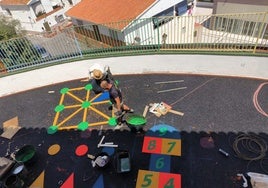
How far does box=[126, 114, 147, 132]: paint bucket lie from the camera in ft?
23.8

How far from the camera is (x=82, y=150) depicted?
23.9 feet

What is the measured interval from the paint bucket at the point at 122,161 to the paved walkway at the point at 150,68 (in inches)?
192

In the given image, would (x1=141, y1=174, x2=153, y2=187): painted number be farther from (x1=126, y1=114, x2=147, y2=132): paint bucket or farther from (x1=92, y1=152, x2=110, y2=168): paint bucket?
(x1=126, y1=114, x2=147, y2=132): paint bucket

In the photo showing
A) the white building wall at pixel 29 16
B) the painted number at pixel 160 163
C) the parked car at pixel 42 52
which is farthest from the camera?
the white building wall at pixel 29 16

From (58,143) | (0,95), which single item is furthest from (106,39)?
(0,95)

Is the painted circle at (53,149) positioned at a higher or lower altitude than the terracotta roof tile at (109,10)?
lower

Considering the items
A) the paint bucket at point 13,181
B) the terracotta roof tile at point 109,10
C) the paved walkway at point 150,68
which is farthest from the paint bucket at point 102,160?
the terracotta roof tile at point 109,10

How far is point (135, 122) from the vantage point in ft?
24.2

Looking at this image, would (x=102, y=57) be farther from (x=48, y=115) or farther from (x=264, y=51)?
(x=264, y=51)

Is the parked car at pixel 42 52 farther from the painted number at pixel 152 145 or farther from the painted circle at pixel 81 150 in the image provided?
the painted number at pixel 152 145

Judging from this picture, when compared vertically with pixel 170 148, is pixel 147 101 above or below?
Result: above

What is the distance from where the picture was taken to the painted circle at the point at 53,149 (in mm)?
7389

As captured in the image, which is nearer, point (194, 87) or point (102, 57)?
point (194, 87)

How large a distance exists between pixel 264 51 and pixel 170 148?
17.8 ft
